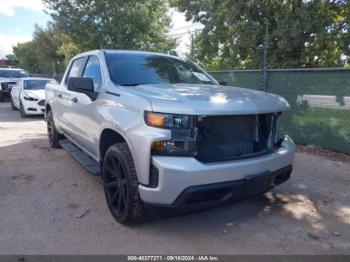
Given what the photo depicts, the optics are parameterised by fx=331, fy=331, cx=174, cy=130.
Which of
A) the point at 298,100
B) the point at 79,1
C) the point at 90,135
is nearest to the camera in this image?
the point at 90,135

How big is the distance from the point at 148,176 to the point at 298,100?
5427mm

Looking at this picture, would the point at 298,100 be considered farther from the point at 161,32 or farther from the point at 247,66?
the point at 161,32

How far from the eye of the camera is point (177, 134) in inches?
114

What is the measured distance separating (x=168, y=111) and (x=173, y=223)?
1350 millimetres

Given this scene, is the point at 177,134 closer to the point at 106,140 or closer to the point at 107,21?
the point at 106,140

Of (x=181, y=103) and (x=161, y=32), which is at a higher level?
(x=161, y=32)

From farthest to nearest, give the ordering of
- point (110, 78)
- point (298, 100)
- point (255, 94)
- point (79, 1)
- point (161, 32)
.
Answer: point (161, 32) < point (79, 1) < point (298, 100) < point (110, 78) < point (255, 94)

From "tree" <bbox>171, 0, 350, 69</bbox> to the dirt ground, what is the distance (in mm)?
4722

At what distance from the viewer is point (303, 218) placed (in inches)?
146

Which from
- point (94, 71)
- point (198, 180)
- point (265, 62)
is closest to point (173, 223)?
point (198, 180)

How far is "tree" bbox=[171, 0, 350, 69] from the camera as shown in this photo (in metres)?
8.55

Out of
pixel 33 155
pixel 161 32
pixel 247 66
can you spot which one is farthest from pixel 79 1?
pixel 33 155

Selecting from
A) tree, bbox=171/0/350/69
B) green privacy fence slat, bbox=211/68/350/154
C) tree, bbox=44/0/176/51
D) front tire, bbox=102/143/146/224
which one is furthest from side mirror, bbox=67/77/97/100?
tree, bbox=44/0/176/51

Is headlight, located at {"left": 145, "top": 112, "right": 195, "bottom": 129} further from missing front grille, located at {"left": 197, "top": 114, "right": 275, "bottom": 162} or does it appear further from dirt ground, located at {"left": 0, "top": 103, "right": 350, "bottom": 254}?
dirt ground, located at {"left": 0, "top": 103, "right": 350, "bottom": 254}
